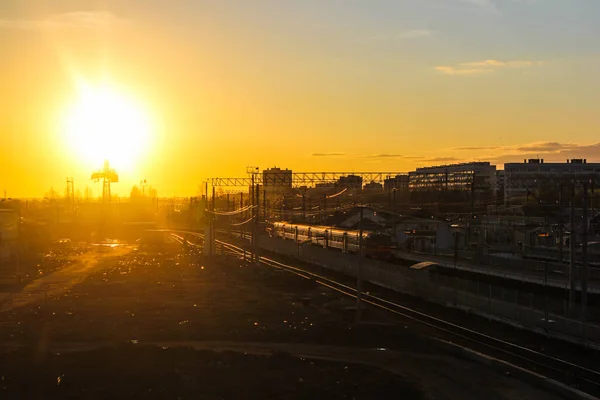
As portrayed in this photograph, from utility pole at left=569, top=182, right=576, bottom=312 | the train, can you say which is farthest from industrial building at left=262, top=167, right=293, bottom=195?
utility pole at left=569, top=182, right=576, bottom=312

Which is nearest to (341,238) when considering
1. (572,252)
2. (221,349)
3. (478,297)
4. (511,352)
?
(478,297)

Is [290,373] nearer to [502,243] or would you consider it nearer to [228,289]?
[228,289]

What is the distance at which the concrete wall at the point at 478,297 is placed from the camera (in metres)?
24.4

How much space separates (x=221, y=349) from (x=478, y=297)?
1287 cm

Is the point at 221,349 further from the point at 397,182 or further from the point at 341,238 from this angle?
the point at 397,182

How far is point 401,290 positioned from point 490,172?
134 metres

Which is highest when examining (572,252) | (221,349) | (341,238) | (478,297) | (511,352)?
(572,252)

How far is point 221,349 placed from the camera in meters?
23.8

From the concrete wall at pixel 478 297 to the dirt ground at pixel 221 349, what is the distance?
167 inches

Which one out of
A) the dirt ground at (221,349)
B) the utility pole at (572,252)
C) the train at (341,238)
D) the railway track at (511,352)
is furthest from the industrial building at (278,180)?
the utility pole at (572,252)

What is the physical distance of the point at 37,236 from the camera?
312 feet

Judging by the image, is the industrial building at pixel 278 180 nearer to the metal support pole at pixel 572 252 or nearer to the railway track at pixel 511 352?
the railway track at pixel 511 352

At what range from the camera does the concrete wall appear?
80.2ft

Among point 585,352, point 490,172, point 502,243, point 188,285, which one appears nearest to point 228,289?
point 188,285
